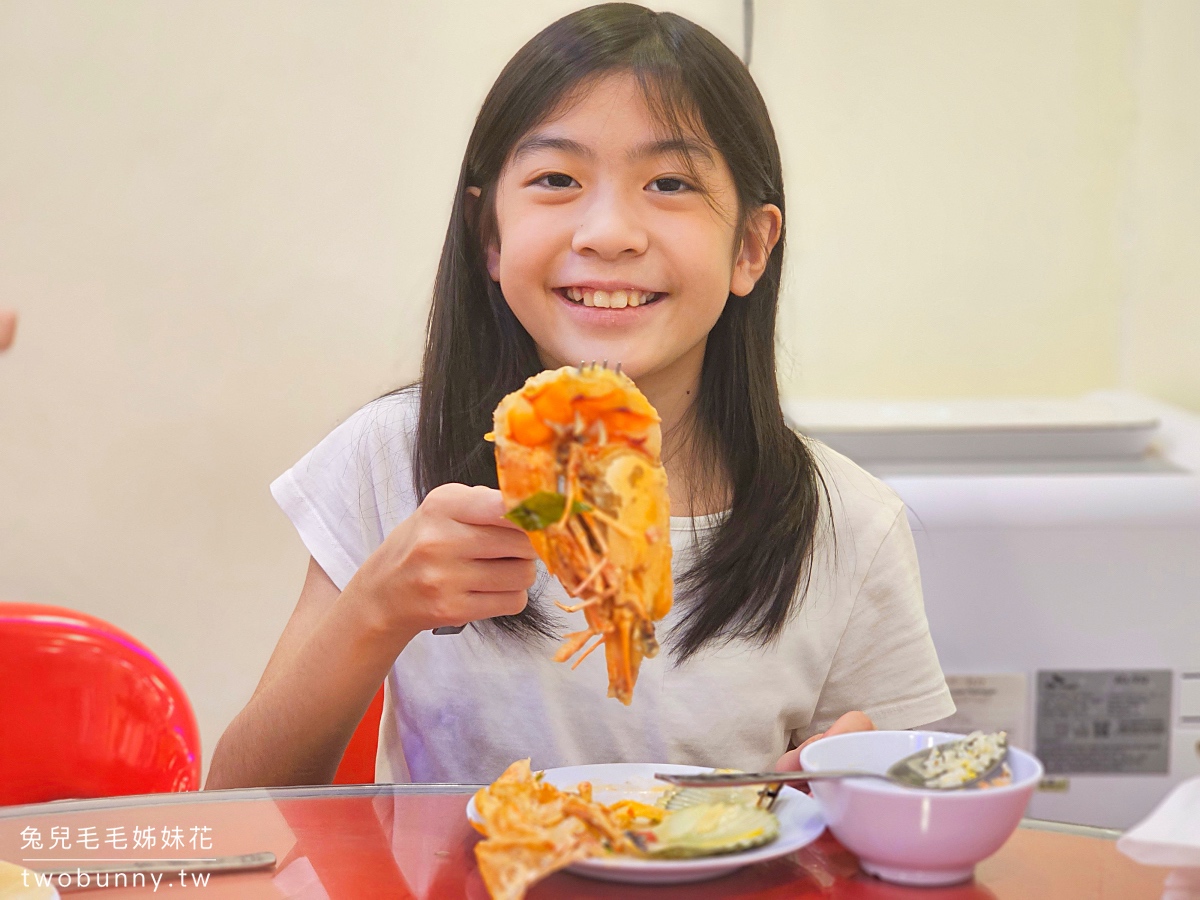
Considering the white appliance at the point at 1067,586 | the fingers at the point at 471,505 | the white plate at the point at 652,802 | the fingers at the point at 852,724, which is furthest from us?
the white appliance at the point at 1067,586

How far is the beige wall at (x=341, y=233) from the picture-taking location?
214 cm

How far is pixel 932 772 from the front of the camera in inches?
26.8

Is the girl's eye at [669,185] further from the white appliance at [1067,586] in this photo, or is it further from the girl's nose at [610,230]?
the white appliance at [1067,586]

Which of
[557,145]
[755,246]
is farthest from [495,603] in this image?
[755,246]

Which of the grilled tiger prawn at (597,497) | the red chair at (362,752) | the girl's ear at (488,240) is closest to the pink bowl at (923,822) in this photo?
the grilled tiger prawn at (597,497)

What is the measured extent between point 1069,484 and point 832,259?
62cm

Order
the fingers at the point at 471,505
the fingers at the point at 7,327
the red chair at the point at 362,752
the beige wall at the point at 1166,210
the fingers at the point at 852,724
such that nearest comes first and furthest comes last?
the fingers at the point at 471,505 < the fingers at the point at 852,724 < the red chair at the point at 362,752 < the beige wall at the point at 1166,210 < the fingers at the point at 7,327

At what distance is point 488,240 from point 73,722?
60 cm

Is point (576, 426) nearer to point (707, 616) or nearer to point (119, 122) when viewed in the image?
point (707, 616)

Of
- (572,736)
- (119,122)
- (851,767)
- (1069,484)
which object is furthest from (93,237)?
(851,767)

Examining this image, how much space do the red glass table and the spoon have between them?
5 cm

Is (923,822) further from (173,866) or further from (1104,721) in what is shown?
(1104,721)

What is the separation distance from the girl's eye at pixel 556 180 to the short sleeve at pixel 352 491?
0.32 m

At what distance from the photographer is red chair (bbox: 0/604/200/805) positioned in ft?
3.36
